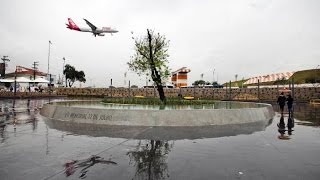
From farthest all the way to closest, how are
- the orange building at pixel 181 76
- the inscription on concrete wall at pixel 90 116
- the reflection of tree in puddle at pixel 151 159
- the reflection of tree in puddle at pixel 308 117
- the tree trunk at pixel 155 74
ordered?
the orange building at pixel 181 76
the tree trunk at pixel 155 74
the reflection of tree in puddle at pixel 308 117
the inscription on concrete wall at pixel 90 116
the reflection of tree in puddle at pixel 151 159

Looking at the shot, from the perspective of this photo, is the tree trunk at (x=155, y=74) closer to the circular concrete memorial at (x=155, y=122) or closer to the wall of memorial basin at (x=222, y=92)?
the circular concrete memorial at (x=155, y=122)

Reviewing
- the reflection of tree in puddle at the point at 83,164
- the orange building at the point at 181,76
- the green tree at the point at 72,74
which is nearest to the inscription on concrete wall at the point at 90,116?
the reflection of tree in puddle at the point at 83,164

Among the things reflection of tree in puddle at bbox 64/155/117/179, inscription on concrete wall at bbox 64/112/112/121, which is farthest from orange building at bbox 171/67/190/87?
reflection of tree in puddle at bbox 64/155/117/179

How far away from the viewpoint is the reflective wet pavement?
6.65 m

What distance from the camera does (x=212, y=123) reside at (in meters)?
15.1

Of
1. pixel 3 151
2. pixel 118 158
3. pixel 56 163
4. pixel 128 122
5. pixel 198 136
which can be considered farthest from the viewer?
pixel 128 122

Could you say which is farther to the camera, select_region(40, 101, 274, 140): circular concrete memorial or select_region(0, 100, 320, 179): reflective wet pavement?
select_region(40, 101, 274, 140): circular concrete memorial

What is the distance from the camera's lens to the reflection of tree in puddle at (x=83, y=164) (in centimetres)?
669

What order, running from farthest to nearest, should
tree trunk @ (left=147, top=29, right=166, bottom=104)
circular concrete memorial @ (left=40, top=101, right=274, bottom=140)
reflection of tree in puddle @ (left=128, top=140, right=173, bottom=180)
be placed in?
tree trunk @ (left=147, top=29, right=166, bottom=104) → circular concrete memorial @ (left=40, top=101, right=274, bottom=140) → reflection of tree in puddle @ (left=128, top=140, right=173, bottom=180)

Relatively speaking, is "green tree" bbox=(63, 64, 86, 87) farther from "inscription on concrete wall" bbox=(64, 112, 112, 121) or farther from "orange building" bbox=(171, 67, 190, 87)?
"inscription on concrete wall" bbox=(64, 112, 112, 121)

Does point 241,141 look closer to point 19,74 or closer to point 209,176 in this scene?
point 209,176

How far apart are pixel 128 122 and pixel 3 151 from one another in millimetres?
6713

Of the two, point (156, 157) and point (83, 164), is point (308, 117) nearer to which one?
point (156, 157)

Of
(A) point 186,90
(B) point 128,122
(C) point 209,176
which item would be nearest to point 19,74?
(A) point 186,90
